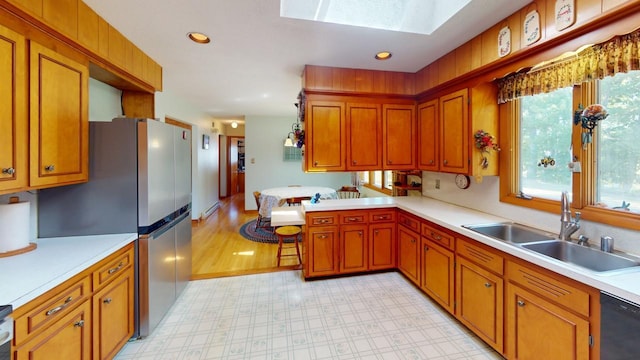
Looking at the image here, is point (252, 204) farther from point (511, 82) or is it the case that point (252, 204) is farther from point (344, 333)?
point (511, 82)

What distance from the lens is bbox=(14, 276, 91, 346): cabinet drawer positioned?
1.13 metres

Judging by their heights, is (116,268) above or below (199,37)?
below

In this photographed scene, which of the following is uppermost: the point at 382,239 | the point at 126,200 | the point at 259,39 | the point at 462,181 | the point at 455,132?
the point at 259,39

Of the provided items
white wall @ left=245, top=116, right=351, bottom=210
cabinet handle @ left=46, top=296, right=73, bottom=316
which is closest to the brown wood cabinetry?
cabinet handle @ left=46, top=296, right=73, bottom=316

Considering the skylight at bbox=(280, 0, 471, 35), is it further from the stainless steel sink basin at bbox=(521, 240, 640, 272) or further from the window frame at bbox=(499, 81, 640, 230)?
the stainless steel sink basin at bbox=(521, 240, 640, 272)

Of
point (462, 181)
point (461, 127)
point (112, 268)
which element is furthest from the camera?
point (462, 181)

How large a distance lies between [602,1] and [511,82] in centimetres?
83

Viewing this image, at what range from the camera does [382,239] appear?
3.10 metres

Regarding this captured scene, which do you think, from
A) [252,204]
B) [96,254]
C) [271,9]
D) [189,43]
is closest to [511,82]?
[271,9]

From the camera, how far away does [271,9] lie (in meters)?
1.83

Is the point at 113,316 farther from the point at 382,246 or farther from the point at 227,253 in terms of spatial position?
the point at 382,246

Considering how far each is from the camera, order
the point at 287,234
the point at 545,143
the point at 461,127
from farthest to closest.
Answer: the point at 287,234 → the point at 461,127 → the point at 545,143

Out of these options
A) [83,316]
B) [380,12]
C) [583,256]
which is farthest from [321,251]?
[380,12]

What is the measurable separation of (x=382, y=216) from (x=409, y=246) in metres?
0.43
